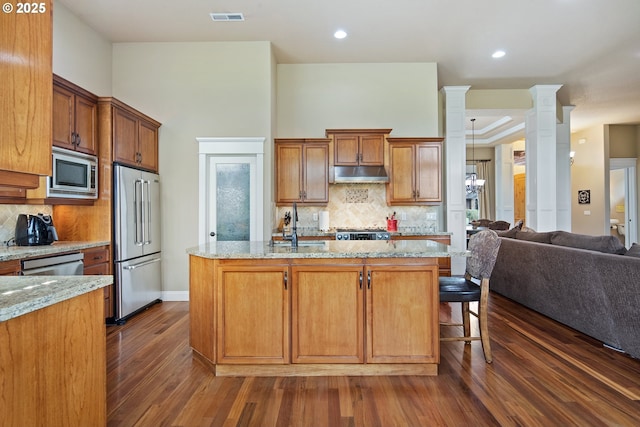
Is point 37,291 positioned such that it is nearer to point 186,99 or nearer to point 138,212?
point 138,212

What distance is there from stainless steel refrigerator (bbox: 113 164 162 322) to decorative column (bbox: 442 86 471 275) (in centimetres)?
440

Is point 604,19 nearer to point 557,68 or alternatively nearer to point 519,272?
point 557,68

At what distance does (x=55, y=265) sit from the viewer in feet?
9.73

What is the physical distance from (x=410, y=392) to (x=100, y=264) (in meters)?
3.23

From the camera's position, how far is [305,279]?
2447 millimetres

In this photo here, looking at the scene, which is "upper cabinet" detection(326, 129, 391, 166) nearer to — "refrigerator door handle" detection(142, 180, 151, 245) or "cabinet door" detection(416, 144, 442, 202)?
"cabinet door" detection(416, 144, 442, 202)

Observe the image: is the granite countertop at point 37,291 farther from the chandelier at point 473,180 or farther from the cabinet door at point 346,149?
the chandelier at point 473,180

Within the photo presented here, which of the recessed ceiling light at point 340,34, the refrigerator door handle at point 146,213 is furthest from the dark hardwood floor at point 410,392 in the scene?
the recessed ceiling light at point 340,34

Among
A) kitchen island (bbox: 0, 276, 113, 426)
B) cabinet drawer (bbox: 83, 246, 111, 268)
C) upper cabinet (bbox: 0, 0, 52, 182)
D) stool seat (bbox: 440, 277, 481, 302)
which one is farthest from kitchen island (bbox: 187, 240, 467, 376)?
cabinet drawer (bbox: 83, 246, 111, 268)

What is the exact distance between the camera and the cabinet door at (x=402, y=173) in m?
5.16

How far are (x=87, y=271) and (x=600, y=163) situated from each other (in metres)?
11.1

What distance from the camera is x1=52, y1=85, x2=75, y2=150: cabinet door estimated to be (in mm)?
3137

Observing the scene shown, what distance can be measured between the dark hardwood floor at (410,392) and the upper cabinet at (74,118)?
2.01 m

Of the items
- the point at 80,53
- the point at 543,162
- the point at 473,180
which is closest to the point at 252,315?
the point at 80,53
